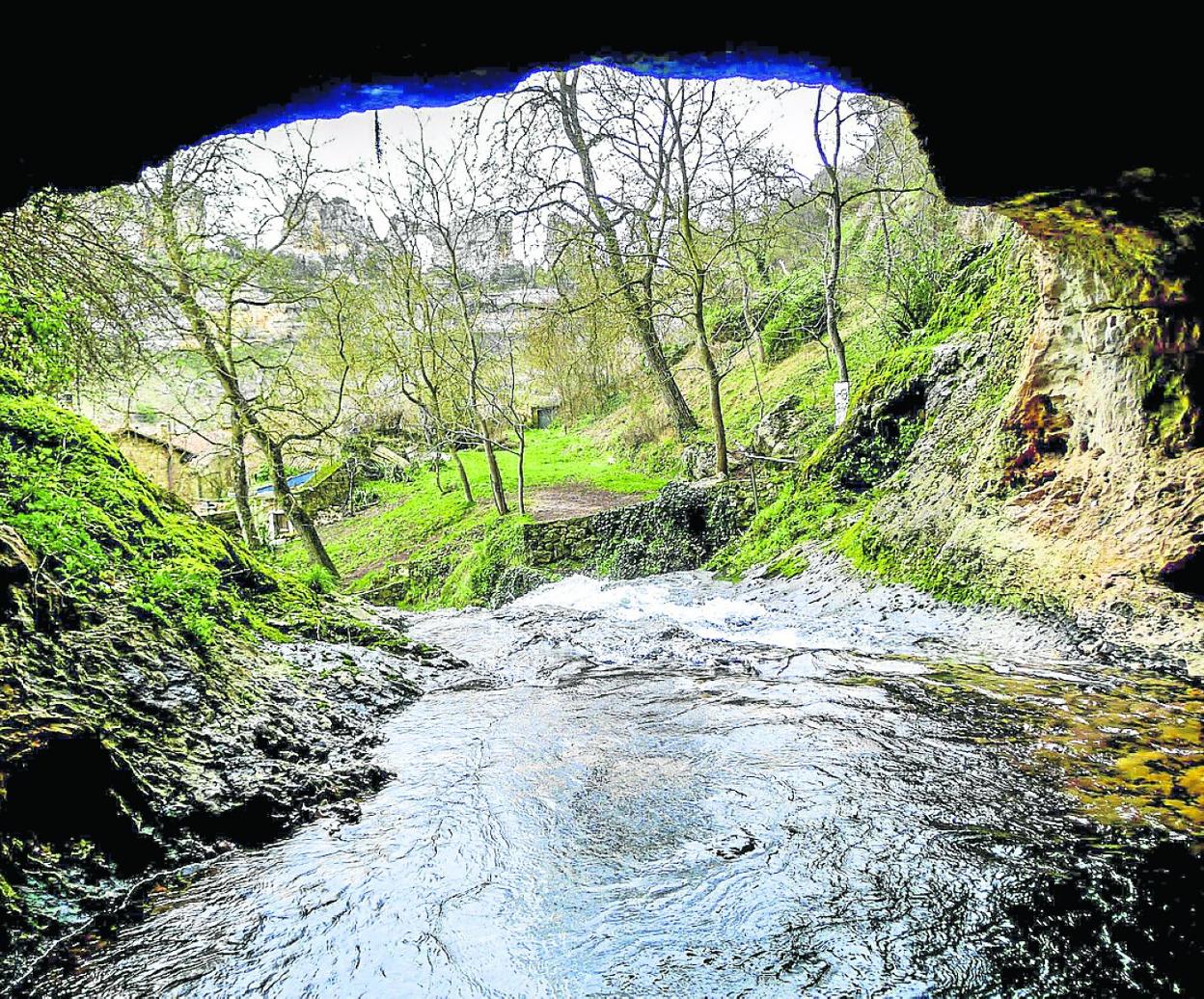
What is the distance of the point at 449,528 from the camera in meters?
18.3

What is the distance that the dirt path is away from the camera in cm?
1539

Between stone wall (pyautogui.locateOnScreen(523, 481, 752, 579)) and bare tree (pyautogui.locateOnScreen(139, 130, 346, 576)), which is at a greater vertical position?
bare tree (pyautogui.locateOnScreen(139, 130, 346, 576))

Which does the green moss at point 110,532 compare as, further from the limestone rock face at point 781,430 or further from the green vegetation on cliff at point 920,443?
the limestone rock face at point 781,430

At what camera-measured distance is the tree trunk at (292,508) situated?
39.9ft

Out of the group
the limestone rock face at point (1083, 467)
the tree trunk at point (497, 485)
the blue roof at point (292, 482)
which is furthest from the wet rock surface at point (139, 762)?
the blue roof at point (292, 482)

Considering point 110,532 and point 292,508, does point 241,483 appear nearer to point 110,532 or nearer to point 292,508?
point 292,508

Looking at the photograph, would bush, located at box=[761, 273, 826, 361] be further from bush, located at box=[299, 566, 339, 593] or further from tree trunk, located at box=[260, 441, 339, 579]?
bush, located at box=[299, 566, 339, 593]

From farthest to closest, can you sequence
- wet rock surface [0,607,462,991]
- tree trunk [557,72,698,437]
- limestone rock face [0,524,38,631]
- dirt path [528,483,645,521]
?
dirt path [528,483,645,521] < tree trunk [557,72,698,437] < limestone rock face [0,524,38,631] < wet rock surface [0,607,462,991]

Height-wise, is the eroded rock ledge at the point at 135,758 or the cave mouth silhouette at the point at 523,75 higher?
the cave mouth silhouette at the point at 523,75

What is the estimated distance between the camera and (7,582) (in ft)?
9.48

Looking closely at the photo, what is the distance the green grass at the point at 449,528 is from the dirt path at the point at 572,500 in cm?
38

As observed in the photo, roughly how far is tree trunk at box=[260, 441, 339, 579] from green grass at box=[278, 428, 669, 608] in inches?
42.9

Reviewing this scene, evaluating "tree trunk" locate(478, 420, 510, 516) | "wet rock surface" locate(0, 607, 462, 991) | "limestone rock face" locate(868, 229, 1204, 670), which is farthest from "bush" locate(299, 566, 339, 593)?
"limestone rock face" locate(868, 229, 1204, 670)

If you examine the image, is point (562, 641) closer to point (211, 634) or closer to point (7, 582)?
→ point (211, 634)
